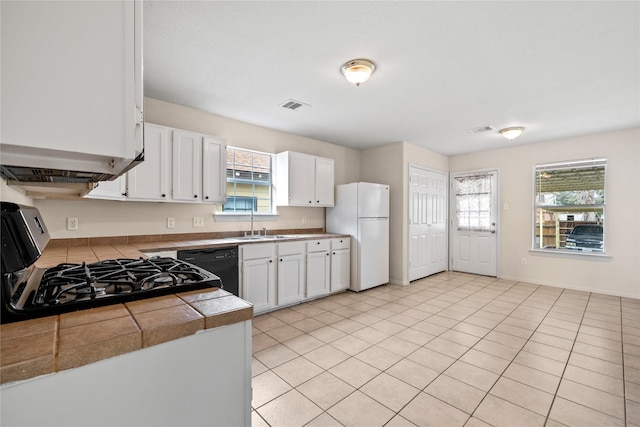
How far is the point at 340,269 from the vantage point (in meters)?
4.36

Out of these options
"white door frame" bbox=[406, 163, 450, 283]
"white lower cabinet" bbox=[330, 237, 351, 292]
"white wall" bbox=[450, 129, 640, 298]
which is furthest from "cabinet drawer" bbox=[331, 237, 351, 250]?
"white wall" bbox=[450, 129, 640, 298]

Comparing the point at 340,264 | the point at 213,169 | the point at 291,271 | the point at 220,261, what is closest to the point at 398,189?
the point at 340,264

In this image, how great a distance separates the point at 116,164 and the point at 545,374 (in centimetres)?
306

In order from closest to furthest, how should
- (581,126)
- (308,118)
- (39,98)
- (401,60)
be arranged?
(39,98) < (401,60) < (308,118) < (581,126)

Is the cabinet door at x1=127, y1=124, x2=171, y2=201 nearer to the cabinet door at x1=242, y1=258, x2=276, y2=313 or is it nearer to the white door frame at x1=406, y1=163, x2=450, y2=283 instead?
the cabinet door at x1=242, y1=258, x2=276, y2=313

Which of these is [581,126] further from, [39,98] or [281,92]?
[39,98]

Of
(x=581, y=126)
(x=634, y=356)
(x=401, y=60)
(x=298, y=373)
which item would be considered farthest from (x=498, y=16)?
(x=581, y=126)

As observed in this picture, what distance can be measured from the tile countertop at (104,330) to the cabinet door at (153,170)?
7.41ft

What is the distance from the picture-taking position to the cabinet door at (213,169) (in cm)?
325

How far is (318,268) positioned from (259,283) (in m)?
0.94

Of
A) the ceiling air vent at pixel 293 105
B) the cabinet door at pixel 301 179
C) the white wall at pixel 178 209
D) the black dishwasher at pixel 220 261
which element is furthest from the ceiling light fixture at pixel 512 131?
the black dishwasher at pixel 220 261

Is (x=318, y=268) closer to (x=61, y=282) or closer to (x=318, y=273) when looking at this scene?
(x=318, y=273)

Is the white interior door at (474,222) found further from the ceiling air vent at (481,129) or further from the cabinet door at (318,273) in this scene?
the cabinet door at (318,273)

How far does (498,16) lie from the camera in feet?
6.12
